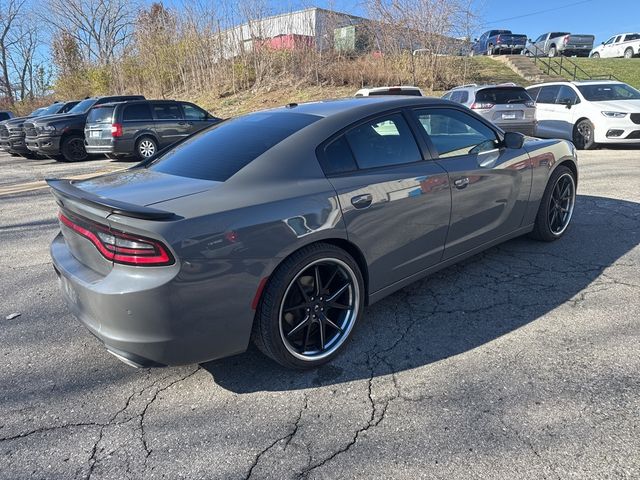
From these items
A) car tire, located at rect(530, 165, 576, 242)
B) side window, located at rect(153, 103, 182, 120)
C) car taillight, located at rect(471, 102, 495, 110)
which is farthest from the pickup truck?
car tire, located at rect(530, 165, 576, 242)

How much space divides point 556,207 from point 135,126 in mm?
10832

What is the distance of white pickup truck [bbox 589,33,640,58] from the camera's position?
32.4 m

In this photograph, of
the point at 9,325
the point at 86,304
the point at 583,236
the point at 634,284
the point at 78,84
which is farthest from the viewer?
the point at 78,84

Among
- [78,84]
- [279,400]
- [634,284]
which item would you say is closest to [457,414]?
[279,400]

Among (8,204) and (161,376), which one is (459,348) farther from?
(8,204)

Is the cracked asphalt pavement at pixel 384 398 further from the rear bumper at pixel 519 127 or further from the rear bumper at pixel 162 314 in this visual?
the rear bumper at pixel 519 127

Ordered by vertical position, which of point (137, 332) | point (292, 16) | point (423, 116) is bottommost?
point (137, 332)

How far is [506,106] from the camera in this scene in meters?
11.1

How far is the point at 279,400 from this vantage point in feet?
8.38

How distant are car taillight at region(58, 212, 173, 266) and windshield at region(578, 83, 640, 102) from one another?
11863 millimetres

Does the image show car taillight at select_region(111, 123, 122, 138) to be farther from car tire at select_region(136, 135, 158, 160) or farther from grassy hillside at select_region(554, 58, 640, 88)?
grassy hillside at select_region(554, 58, 640, 88)

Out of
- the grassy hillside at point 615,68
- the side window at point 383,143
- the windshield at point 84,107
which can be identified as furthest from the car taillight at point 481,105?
the grassy hillside at point 615,68

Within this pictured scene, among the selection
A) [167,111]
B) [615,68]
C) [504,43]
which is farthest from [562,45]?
[167,111]

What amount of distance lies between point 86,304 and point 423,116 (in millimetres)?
2639
